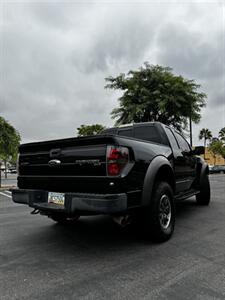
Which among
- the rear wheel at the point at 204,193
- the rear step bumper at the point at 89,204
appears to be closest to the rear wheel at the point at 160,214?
the rear step bumper at the point at 89,204

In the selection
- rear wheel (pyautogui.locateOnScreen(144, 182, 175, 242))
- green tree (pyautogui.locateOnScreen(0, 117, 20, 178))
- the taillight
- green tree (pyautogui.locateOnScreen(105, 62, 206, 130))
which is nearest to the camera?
the taillight

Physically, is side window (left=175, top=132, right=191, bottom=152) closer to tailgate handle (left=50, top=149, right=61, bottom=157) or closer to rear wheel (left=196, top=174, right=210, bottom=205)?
rear wheel (left=196, top=174, right=210, bottom=205)

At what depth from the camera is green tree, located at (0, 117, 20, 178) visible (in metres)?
15.4

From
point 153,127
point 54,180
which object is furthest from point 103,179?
point 153,127

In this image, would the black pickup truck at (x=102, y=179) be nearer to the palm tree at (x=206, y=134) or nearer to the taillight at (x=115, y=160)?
the taillight at (x=115, y=160)

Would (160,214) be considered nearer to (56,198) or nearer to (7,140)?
(56,198)

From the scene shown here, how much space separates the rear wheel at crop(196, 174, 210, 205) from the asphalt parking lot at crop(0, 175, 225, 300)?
5.58ft

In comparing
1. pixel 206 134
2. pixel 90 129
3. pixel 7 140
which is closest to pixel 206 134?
pixel 206 134

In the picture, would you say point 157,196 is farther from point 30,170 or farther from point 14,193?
point 14,193

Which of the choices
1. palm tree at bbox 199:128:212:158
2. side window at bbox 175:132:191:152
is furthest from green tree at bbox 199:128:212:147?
side window at bbox 175:132:191:152

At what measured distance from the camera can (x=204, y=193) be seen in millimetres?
6777

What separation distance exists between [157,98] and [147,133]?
13563 millimetres

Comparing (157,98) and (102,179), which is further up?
(157,98)

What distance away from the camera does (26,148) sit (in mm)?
3877
